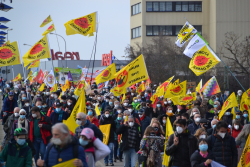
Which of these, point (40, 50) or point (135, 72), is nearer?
point (135, 72)

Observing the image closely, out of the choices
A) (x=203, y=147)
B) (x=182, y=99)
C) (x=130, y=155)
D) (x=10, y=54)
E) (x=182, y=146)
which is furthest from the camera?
(x=10, y=54)

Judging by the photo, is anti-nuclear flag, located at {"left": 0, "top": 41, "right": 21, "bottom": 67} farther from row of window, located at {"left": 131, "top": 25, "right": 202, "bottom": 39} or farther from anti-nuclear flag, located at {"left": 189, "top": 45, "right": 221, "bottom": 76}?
row of window, located at {"left": 131, "top": 25, "right": 202, "bottom": 39}

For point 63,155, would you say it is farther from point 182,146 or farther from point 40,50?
point 40,50

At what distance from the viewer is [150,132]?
9328 millimetres

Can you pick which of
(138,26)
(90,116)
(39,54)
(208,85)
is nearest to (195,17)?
(138,26)

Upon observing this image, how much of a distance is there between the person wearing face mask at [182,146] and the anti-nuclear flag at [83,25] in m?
10.6

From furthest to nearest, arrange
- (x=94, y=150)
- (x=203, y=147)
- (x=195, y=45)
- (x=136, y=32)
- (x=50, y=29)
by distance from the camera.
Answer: (x=136, y=32) < (x=50, y=29) < (x=195, y=45) < (x=203, y=147) < (x=94, y=150)

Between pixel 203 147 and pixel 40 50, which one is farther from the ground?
pixel 40 50

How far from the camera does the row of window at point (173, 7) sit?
175 feet

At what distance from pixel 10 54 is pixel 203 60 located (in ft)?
29.5

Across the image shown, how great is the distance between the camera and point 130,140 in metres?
10.4

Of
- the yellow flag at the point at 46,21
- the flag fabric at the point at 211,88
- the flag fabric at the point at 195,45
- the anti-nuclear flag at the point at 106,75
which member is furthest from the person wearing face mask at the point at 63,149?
the yellow flag at the point at 46,21

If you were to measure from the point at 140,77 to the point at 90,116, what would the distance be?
141 inches

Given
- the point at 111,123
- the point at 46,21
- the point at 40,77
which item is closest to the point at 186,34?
the point at 111,123
